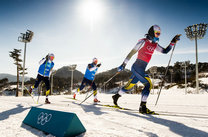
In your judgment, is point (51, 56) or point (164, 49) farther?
point (51, 56)

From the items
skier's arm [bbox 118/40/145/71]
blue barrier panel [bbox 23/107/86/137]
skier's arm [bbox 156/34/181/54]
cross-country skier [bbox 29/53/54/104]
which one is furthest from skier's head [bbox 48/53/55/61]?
skier's arm [bbox 156/34/181/54]

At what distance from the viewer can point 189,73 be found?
230 ft

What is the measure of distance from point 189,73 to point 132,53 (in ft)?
264

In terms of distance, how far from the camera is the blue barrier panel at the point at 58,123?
1.53 meters

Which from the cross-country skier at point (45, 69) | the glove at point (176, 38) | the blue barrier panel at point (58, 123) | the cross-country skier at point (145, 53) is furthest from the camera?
the cross-country skier at point (45, 69)

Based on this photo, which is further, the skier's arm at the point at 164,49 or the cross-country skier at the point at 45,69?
the cross-country skier at the point at 45,69

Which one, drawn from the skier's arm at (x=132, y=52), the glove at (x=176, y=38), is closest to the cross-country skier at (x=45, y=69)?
the skier's arm at (x=132, y=52)

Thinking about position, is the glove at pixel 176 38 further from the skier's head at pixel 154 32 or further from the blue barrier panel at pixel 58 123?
the blue barrier panel at pixel 58 123

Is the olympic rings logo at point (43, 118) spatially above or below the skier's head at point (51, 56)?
below

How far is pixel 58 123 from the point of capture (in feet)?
5.41

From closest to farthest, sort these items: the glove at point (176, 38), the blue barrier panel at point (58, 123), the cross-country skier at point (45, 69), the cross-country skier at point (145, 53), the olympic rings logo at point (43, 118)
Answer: the blue barrier panel at point (58, 123), the olympic rings logo at point (43, 118), the cross-country skier at point (145, 53), the glove at point (176, 38), the cross-country skier at point (45, 69)

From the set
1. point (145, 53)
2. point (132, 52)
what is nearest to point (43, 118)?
point (132, 52)

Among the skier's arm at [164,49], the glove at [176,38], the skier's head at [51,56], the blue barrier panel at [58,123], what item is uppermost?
the glove at [176,38]

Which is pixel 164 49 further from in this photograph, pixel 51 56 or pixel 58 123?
pixel 51 56
